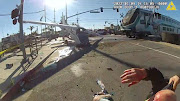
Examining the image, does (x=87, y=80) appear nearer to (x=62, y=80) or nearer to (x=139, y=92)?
(x=62, y=80)

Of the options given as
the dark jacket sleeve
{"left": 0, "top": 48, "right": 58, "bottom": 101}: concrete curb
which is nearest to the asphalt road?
{"left": 0, "top": 48, "right": 58, "bottom": 101}: concrete curb

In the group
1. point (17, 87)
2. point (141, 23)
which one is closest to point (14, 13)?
point (17, 87)

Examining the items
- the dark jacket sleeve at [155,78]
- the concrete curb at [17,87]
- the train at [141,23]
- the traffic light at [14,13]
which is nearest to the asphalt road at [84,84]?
the concrete curb at [17,87]

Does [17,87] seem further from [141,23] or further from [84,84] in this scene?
[141,23]

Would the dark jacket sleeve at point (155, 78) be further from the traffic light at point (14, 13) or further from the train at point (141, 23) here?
the train at point (141, 23)

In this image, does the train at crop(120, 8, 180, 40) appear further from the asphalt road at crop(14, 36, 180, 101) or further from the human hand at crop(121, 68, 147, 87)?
the human hand at crop(121, 68, 147, 87)

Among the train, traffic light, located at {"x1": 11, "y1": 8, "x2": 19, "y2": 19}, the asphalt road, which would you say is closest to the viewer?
the asphalt road

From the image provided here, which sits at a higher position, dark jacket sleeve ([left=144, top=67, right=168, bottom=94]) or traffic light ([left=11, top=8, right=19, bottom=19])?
traffic light ([left=11, top=8, right=19, bottom=19])

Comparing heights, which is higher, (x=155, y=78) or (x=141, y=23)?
(x=141, y=23)

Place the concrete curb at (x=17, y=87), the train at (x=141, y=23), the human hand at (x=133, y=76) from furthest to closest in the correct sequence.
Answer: the train at (x=141, y=23), the concrete curb at (x=17, y=87), the human hand at (x=133, y=76)

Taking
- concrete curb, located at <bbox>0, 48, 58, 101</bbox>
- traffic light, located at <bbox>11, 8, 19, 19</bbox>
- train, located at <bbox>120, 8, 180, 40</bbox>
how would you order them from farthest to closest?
1. train, located at <bbox>120, 8, 180, 40</bbox>
2. traffic light, located at <bbox>11, 8, 19, 19</bbox>
3. concrete curb, located at <bbox>0, 48, 58, 101</bbox>

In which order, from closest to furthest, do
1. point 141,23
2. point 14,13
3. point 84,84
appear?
point 84,84 < point 14,13 < point 141,23

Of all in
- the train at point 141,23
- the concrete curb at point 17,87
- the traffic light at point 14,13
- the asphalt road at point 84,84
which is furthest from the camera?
the train at point 141,23

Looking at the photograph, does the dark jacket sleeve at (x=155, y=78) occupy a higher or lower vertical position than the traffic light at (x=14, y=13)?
lower
